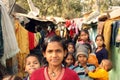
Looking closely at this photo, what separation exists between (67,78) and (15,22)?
450 cm

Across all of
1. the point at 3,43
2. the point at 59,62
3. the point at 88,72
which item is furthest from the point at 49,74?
the point at 3,43

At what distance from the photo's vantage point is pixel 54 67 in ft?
12.2

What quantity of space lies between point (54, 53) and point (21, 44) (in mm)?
4399

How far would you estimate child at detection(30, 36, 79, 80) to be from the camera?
365 centimetres

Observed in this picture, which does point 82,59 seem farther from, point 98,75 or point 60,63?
point 60,63

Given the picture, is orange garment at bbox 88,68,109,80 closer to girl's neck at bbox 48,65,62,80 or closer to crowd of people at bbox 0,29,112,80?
crowd of people at bbox 0,29,112,80

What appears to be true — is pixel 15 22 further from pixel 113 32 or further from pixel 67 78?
pixel 67 78

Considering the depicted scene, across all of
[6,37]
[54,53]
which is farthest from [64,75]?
[6,37]

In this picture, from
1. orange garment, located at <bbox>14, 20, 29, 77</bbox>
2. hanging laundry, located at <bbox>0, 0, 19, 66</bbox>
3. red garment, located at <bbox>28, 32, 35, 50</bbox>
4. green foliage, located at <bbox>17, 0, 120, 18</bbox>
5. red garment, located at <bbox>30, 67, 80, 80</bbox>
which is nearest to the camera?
red garment, located at <bbox>30, 67, 80, 80</bbox>

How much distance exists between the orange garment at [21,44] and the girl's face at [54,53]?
4101 mm

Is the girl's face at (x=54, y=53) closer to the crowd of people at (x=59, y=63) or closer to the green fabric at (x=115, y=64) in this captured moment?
the crowd of people at (x=59, y=63)

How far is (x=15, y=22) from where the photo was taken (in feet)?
26.1

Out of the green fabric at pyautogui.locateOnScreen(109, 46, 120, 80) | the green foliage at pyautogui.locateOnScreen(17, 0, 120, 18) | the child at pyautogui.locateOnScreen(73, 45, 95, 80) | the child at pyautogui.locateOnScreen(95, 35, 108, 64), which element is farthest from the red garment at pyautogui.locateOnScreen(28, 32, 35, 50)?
the green foliage at pyautogui.locateOnScreen(17, 0, 120, 18)

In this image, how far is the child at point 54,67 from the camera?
144 inches
